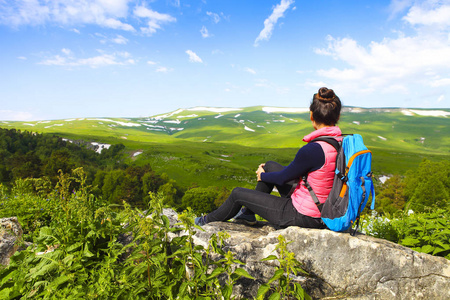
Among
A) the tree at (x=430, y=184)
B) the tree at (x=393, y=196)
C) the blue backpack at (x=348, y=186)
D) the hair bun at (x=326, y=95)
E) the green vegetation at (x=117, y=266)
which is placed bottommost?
the tree at (x=393, y=196)

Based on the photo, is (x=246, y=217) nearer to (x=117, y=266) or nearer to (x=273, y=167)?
(x=273, y=167)

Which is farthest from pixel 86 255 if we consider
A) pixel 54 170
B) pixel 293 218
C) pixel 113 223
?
pixel 54 170

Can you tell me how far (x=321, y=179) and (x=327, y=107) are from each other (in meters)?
1.28

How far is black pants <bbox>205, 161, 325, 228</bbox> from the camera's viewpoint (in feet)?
15.3

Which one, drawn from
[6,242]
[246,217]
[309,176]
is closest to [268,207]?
[246,217]

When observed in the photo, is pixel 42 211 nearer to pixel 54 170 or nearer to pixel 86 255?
pixel 86 255

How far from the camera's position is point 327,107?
458cm

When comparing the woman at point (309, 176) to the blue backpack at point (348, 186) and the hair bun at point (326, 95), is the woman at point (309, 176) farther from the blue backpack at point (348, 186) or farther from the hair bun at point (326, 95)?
the blue backpack at point (348, 186)

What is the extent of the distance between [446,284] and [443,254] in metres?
1.11

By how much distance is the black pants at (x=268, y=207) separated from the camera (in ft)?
15.3

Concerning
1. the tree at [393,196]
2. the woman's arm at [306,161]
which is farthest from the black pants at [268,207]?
the tree at [393,196]

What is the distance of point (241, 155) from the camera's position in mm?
161250

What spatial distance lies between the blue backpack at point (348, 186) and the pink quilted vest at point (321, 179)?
0.48ft

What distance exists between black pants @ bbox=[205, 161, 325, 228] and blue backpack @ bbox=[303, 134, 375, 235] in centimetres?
43
